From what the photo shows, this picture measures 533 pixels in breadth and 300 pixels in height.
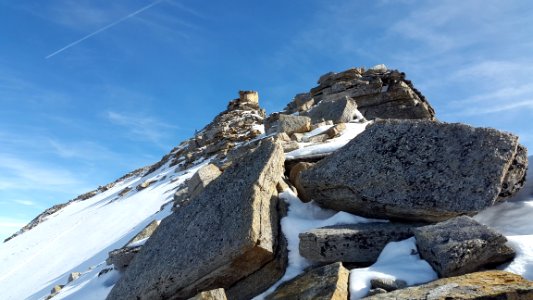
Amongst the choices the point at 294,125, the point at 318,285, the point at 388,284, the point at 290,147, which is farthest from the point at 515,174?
the point at 294,125

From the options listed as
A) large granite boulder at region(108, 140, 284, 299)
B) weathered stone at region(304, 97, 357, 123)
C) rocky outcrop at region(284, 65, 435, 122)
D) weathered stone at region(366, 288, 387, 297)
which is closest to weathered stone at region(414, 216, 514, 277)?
weathered stone at region(366, 288, 387, 297)

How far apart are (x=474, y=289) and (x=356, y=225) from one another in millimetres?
2516

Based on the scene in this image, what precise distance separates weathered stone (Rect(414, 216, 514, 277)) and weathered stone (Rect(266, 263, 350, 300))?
4.22 ft

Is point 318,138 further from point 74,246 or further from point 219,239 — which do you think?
point 74,246

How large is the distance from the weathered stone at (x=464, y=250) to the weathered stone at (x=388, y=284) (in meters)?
0.56

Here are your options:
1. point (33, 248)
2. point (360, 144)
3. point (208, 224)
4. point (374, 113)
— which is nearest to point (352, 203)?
point (360, 144)

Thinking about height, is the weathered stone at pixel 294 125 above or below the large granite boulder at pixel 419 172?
above

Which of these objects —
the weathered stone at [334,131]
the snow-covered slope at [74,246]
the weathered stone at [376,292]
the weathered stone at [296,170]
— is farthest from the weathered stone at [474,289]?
the snow-covered slope at [74,246]

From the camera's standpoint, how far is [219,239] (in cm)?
723

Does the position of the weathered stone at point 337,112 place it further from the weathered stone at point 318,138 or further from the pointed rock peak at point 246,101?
the pointed rock peak at point 246,101

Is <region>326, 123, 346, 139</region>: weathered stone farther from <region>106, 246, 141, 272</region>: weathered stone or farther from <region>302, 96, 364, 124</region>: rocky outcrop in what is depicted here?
<region>106, 246, 141, 272</region>: weathered stone

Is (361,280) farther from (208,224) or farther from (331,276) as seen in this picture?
(208,224)

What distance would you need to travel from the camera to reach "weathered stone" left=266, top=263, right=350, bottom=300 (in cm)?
546

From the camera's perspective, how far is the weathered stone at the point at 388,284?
17.5 ft
